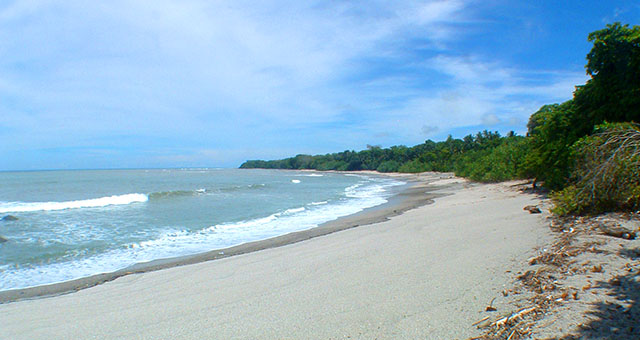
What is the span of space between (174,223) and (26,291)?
8277 millimetres

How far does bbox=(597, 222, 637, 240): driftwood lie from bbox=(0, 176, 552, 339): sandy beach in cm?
96

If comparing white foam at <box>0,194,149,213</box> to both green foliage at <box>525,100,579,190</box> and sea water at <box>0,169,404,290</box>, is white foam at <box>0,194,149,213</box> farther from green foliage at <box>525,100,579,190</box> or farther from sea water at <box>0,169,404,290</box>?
green foliage at <box>525,100,579,190</box>

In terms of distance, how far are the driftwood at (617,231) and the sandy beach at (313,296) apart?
3.16 feet

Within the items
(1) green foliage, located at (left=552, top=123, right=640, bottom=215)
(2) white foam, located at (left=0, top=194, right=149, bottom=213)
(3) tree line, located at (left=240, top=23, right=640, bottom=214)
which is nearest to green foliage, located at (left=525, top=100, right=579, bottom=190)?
(3) tree line, located at (left=240, top=23, right=640, bottom=214)

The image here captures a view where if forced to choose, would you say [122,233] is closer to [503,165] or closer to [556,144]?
[556,144]

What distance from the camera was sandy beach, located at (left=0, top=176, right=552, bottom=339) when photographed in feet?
13.1

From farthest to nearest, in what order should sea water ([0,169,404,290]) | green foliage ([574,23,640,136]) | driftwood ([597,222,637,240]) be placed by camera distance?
1. green foliage ([574,23,640,136])
2. sea water ([0,169,404,290])
3. driftwood ([597,222,637,240])

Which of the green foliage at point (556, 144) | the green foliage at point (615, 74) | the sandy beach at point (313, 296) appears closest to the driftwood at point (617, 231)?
the sandy beach at point (313, 296)

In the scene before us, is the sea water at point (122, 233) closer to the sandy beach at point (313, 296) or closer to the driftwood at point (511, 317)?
the sandy beach at point (313, 296)

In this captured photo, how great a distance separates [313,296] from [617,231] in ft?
16.7

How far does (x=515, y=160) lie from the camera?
24.1 meters

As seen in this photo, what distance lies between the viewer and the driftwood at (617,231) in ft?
18.6

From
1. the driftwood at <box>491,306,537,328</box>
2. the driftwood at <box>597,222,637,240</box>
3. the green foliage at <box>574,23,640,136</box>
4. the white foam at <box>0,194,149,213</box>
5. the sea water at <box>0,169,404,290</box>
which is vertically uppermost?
the green foliage at <box>574,23,640,136</box>

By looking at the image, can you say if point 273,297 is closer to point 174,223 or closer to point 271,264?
point 271,264
